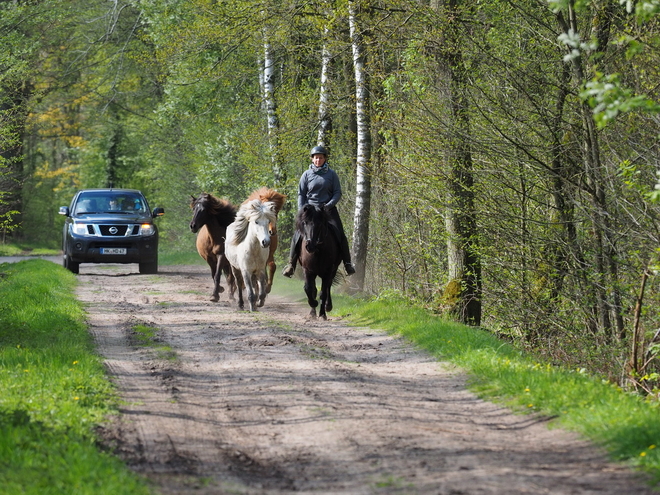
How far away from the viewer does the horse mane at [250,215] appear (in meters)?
15.5

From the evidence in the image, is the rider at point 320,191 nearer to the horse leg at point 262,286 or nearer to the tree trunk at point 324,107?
the horse leg at point 262,286

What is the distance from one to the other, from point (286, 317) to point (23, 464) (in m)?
9.62

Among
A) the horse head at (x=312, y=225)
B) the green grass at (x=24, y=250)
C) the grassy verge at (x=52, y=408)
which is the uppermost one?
the horse head at (x=312, y=225)

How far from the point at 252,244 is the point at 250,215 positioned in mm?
515

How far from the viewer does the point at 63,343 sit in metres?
10.1

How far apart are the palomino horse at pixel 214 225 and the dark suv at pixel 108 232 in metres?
5.15

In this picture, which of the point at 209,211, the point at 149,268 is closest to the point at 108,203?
the point at 149,268

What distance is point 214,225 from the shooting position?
18375 millimetres

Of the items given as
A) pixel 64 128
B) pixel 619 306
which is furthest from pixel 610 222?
pixel 64 128

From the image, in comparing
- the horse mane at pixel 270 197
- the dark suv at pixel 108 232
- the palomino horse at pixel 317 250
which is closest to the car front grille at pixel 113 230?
the dark suv at pixel 108 232

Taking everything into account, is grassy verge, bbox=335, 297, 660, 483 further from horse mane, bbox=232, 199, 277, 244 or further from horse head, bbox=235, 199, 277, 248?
horse mane, bbox=232, 199, 277, 244

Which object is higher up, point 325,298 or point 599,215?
point 599,215

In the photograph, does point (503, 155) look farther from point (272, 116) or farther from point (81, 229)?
point (81, 229)

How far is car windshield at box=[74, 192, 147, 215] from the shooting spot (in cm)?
2436
